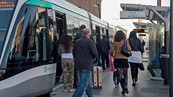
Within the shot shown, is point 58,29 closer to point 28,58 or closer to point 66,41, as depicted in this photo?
point 66,41

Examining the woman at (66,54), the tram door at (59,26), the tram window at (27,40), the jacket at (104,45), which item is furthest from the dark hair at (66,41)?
the jacket at (104,45)

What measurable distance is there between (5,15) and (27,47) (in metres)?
0.90

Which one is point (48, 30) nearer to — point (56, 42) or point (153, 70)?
point (56, 42)

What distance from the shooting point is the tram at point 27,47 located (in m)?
6.93

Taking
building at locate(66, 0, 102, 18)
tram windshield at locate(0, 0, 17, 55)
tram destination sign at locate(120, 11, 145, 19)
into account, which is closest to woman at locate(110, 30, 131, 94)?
tram windshield at locate(0, 0, 17, 55)

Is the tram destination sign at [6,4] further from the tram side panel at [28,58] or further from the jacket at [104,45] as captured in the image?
the jacket at [104,45]

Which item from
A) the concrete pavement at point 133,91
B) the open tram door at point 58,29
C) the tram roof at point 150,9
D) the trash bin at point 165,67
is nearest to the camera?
the concrete pavement at point 133,91

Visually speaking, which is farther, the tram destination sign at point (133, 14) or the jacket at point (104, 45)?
the jacket at point (104, 45)

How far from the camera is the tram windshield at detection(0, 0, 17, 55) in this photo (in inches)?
274

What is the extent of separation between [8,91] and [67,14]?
4.56 metres

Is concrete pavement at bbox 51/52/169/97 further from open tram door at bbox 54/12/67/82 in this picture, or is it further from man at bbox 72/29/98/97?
man at bbox 72/29/98/97

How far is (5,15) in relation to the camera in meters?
7.15

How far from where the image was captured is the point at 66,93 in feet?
28.4

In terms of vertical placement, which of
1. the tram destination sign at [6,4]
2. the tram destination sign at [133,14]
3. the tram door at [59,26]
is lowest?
the tram door at [59,26]
